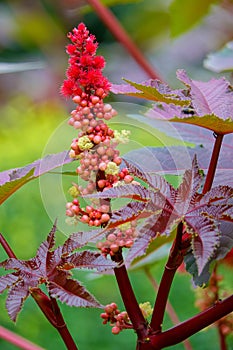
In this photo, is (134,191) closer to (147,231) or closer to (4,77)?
(147,231)

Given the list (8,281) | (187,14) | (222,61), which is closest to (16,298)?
(8,281)

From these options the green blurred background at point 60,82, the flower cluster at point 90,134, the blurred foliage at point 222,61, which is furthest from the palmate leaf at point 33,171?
the green blurred background at point 60,82

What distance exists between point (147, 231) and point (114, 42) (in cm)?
164

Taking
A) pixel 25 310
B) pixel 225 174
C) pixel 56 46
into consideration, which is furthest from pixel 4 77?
pixel 225 174

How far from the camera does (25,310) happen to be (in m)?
1.09

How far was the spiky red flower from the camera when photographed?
15.6 inches

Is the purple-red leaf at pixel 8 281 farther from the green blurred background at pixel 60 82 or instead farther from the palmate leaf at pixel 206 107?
the green blurred background at pixel 60 82

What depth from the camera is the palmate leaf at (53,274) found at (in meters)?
0.38

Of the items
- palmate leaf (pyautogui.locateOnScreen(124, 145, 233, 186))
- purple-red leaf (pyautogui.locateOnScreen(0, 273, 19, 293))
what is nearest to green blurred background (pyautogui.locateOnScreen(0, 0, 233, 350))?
palmate leaf (pyautogui.locateOnScreen(124, 145, 233, 186))

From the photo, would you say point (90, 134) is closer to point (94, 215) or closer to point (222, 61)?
point (94, 215)

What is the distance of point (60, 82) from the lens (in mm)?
1736

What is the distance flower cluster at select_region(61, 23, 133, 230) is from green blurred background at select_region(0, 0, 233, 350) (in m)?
0.54

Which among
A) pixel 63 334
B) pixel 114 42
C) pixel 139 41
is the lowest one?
pixel 63 334

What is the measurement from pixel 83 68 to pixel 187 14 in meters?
0.63
